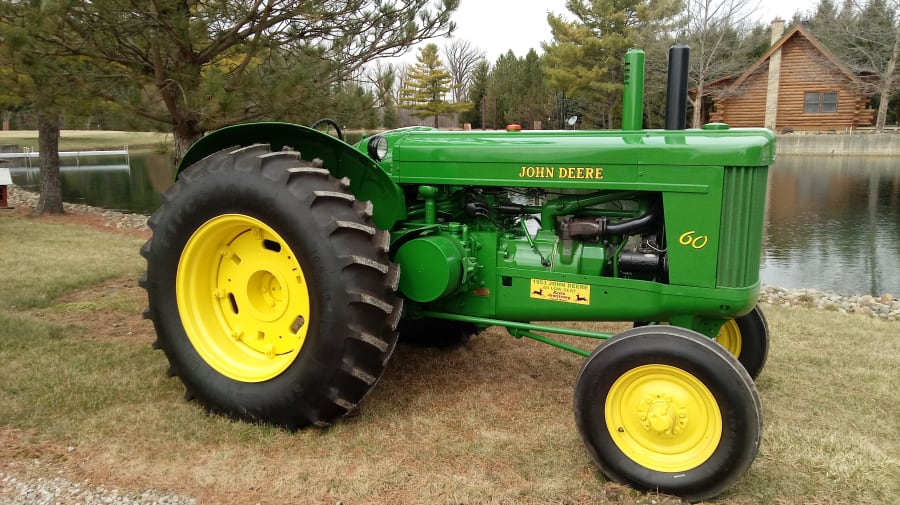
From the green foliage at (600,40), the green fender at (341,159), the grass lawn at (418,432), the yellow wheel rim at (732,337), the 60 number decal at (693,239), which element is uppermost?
the green foliage at (600,40)

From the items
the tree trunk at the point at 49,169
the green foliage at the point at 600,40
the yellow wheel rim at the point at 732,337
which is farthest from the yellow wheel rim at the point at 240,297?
the green foliage at the point at 600,40

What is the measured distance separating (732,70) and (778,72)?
231cm

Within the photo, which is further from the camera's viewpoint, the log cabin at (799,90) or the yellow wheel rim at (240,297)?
the log cabin at (799,90)

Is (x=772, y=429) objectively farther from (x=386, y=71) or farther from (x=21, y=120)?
(x=21, y=120)

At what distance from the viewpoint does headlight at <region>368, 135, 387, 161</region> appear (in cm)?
367

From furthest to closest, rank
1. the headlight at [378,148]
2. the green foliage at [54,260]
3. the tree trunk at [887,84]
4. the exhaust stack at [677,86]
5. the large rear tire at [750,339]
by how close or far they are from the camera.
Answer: the tree trunk at [887,84]
the green foliage at [54,260]
the large rear tire at [750,339]
the headlight at [378,148]
the exhaust stack at [677,86]

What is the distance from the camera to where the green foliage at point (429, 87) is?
1729 inches

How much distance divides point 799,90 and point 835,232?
74.3ft

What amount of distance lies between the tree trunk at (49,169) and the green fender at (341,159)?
1065 centimetres

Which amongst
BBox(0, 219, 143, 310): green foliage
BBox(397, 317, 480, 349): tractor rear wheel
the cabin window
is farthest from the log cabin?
BBox(397, 317, 480, 349): tractor rear wheel

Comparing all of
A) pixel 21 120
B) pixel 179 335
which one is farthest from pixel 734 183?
pixel 21 120

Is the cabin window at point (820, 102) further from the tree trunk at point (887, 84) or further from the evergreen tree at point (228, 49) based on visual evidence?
the evergreen tree at point (228, 49)

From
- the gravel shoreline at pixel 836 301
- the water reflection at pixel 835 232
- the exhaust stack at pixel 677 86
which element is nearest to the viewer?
the exhaust stack at pixel 677 86

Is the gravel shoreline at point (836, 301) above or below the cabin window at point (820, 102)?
below
